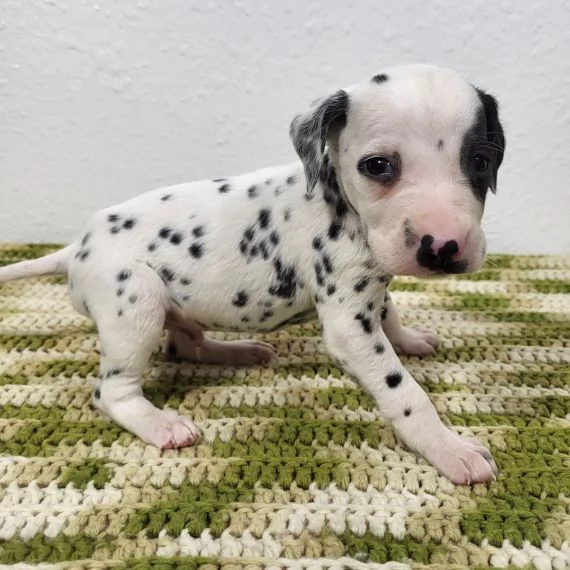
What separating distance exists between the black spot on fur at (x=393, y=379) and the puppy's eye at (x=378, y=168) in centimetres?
43

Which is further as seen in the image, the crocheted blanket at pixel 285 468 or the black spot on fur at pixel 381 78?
the black spot on fur at pixel 381 78

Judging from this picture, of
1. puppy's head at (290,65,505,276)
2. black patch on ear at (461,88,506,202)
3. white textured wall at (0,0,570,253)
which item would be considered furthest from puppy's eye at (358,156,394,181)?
white textured wall at (0,0,570,253)

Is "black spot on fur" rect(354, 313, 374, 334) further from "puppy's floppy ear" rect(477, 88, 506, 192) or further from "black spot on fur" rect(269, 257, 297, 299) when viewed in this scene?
"puppy's floppy ear" rect(477, 88, 506, 192)

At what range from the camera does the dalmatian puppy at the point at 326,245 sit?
1133 mm

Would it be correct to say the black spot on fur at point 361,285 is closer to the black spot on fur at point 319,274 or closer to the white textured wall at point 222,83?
the black spot on fur at point 319,274

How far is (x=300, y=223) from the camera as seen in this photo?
1.38 metres

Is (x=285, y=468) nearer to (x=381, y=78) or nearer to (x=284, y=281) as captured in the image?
(x=284, y=281)

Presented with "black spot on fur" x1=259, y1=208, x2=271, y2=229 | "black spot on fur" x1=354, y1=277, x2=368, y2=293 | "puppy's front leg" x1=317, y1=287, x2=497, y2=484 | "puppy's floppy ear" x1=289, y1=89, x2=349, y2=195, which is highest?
"puppy's floppy ear" x1=289, y1=89, x2=349, y2=195

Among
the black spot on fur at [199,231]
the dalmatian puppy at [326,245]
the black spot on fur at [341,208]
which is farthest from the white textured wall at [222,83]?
the black spot on fur at [341,208]

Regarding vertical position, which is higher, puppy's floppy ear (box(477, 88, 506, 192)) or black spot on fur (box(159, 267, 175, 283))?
puppy's floppy ear (box(477, 88, 506, 192))

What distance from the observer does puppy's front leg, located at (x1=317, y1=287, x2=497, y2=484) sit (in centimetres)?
126

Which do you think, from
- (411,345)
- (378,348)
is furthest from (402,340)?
(378,348)

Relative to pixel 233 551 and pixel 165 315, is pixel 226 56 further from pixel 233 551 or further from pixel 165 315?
pixel 233 551

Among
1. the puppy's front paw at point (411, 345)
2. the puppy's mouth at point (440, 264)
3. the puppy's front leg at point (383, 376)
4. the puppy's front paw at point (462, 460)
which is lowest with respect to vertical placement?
the puppy's front paw at point (411, 345)
